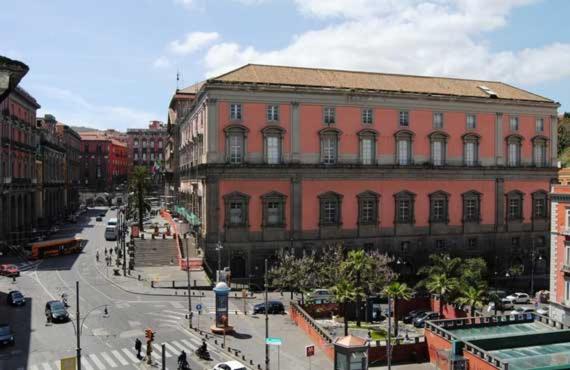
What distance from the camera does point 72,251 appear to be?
7531cm

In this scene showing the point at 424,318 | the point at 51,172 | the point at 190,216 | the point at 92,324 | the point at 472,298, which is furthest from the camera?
the point at 51,172

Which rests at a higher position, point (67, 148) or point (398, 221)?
point (67, 148)

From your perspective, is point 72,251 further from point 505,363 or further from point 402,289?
point 505,363

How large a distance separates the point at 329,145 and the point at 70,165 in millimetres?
95084

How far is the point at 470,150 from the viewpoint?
6869 centimetres

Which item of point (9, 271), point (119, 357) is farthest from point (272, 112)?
point (9, 271)

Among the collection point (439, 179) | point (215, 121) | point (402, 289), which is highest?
point (215, 121)

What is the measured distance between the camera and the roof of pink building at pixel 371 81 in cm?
6134

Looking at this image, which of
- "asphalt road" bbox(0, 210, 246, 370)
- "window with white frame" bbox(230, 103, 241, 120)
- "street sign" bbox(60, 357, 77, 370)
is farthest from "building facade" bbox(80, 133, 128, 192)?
"street sign" bbox(60, 357, 77, 370)

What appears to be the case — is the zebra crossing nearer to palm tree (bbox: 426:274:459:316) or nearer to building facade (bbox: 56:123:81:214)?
palm tree (bbox: 426:274:459:316)

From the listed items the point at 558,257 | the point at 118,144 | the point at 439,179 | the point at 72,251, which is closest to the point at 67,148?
the point at 118,144

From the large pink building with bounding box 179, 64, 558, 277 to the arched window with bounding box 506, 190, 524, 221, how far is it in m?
0.12

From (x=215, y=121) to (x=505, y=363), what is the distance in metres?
36.6

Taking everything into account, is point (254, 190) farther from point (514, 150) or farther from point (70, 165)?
point (70, 165)
